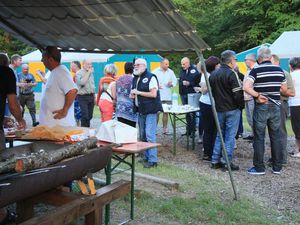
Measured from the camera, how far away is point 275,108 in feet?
20.5

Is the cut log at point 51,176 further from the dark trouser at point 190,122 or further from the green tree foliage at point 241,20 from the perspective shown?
the green tree foliage at point 241,20

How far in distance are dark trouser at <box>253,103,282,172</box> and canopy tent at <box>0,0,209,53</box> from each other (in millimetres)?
2204

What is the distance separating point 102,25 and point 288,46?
38.3 ft

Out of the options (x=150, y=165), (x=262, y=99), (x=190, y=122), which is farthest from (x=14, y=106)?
(x=190, y=122)

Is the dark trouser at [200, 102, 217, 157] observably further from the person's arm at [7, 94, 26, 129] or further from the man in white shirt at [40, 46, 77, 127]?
the person's arm at [7, 94, 26, 129]

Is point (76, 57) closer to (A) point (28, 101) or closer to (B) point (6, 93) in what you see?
(A) point (28, 101)

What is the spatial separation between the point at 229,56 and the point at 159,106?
140 cm

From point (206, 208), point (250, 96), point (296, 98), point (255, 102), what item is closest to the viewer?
point (206, 208)

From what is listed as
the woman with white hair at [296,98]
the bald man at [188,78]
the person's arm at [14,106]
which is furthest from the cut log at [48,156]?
the bald man at [188,78]

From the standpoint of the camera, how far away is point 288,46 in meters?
15.0

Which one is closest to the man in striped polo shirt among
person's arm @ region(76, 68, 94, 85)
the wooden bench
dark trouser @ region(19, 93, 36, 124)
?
the wooden bench

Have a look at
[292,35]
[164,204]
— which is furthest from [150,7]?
[292,35]

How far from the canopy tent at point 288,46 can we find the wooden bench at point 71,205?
1230 centimetres

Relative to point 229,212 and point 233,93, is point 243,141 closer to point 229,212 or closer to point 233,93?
point 233,93
